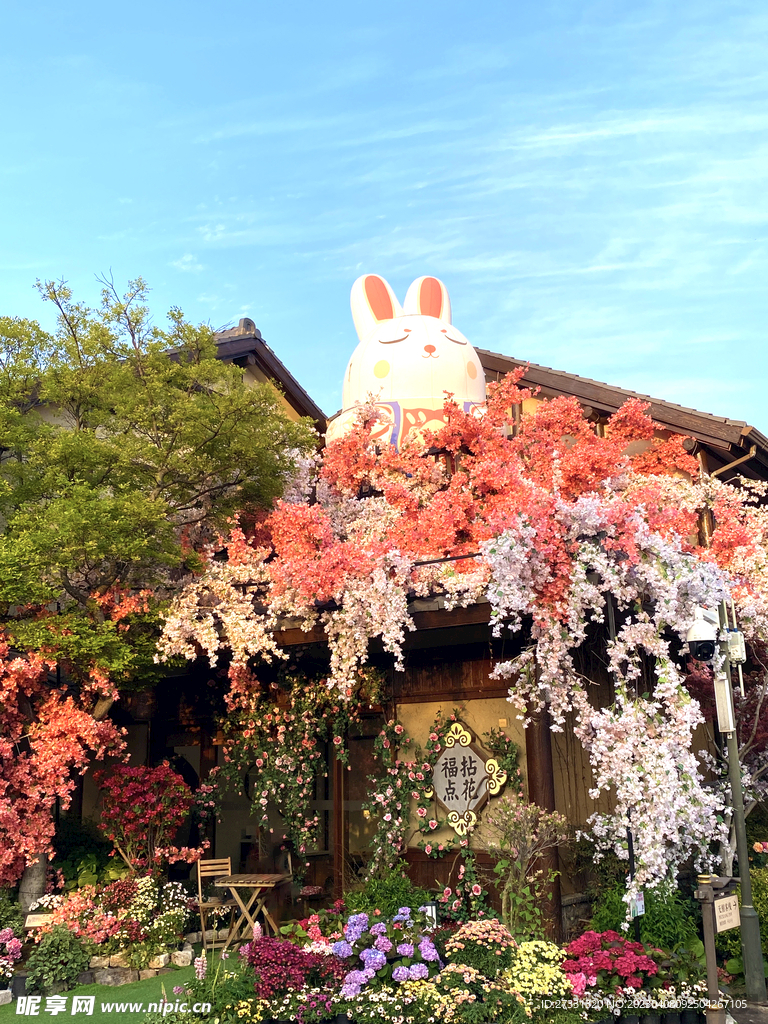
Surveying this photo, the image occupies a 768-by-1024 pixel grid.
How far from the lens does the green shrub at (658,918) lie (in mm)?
8227

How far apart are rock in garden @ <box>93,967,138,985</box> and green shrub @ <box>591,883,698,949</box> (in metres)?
4.87

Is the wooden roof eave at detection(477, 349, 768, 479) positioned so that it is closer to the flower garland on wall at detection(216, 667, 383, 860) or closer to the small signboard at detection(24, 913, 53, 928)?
the flower garland on wall at detection(216, 667, 383, 860)

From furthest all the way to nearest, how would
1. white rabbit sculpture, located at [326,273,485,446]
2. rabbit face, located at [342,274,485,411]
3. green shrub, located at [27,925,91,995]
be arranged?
rabbit face, located at [342,274,485,411] < white rabbit sculpture, located at [326,273,485,446] < green shrub, located at [27,925,91,995]

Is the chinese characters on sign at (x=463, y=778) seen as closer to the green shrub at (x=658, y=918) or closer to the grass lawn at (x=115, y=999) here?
the green shrub at (x=658, y=918)

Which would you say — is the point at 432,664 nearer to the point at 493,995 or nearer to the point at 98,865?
the point at 493,995

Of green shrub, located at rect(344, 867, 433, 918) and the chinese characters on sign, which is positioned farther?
the chinese characters on sign

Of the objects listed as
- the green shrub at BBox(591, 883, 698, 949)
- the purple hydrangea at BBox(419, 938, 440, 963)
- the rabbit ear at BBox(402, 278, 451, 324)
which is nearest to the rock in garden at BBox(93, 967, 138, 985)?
the purple hydrangea at BBox(419, 938, 440, 963)

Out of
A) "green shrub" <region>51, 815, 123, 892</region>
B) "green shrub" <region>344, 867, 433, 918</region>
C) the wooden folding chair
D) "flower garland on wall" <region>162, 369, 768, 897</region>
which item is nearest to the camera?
"flower garland on wall" <region>162, 369, 768, 897</region>

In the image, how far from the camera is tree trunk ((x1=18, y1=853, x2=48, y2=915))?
1068cm

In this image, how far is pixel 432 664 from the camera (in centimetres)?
1072

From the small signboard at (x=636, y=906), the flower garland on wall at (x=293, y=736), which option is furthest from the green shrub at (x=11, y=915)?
the small signboard at (x=636, y=906)

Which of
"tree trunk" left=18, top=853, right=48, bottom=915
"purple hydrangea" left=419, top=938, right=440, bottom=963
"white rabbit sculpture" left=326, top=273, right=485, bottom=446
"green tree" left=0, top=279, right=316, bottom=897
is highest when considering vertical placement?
"white rabbit sculpture" left=326, top=273, right=485, bottom=446

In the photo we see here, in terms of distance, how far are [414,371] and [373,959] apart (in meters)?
9.59

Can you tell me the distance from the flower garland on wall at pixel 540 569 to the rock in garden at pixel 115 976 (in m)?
3.20
